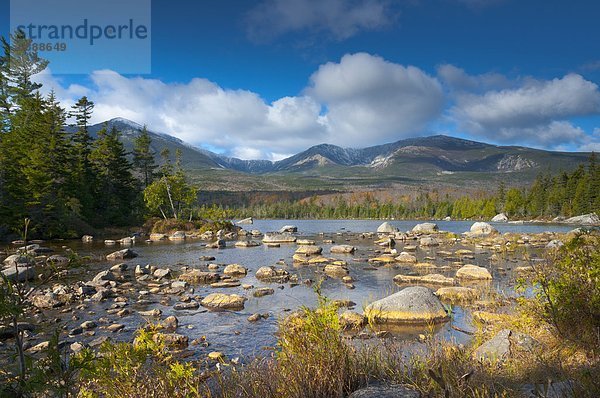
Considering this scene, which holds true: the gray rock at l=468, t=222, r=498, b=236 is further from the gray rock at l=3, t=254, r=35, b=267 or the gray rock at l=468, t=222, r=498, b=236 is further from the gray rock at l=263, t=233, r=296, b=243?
the gray rock at l=3, t=254, r=35, b=267

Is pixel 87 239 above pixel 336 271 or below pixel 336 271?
below

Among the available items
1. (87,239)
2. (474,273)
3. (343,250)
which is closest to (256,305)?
(474,273)

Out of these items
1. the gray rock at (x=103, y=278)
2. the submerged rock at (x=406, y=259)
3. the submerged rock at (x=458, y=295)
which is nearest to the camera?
the submerged rock at (x=458, y=295)

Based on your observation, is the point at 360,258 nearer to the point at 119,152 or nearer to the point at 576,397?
the point at 576,397

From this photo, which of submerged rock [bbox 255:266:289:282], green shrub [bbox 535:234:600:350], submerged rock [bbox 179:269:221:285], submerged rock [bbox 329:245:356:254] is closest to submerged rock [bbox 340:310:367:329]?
green shrub [bbox 535:234:600:350]

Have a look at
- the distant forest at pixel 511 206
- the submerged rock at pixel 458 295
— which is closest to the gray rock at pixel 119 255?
the submerged rock at pixel 458 295

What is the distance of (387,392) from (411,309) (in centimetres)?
965

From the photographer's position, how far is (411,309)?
13180 millimetres

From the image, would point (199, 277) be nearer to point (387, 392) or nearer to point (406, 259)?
point (406, 259)

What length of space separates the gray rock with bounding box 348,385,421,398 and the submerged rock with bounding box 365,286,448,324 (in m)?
8.23

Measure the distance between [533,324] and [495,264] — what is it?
2058 cm

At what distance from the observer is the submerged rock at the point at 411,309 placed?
12.8 m

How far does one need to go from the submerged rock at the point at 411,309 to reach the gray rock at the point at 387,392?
8.23 meters

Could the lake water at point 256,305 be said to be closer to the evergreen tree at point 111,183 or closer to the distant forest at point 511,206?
the evergreen tree at point 111,183
